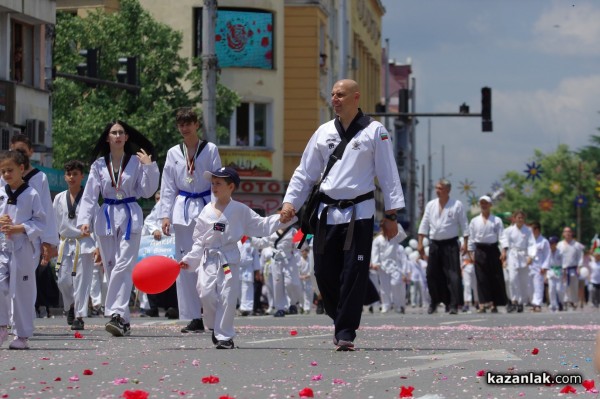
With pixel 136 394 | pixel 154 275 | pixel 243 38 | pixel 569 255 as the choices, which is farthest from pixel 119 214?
pixel 243 38

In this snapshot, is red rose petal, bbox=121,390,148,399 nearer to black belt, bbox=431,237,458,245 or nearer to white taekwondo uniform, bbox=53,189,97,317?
white taekwondo uniform, bbox=53,189,97,317

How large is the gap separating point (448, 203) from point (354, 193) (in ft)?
44.4

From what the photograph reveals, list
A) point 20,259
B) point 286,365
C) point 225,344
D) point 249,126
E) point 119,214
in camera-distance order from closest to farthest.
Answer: point 286,365
point 225,344
point 20,259
point 119,214
point 249,126

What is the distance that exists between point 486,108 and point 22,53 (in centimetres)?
1231

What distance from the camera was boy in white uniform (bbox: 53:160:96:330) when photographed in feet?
63.3

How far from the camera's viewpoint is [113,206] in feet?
53.2

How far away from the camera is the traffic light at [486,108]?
4406 cm

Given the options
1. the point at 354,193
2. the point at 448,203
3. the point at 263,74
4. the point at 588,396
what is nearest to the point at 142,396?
the point at 588,396

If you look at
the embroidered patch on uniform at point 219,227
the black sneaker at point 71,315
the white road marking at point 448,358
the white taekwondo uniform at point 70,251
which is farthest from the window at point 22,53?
the white road marking at point 448,358

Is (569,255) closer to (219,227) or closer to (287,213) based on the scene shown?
(219,227)

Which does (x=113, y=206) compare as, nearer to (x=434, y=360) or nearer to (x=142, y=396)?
(x=434, y=360)

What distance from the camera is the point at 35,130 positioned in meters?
39.9

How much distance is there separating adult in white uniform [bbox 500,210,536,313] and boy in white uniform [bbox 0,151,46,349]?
19.6 meters

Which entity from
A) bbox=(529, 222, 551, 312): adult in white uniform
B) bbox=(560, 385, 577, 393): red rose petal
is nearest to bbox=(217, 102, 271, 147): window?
bbox=(529, 222, 551, 312): adult in white uniform
